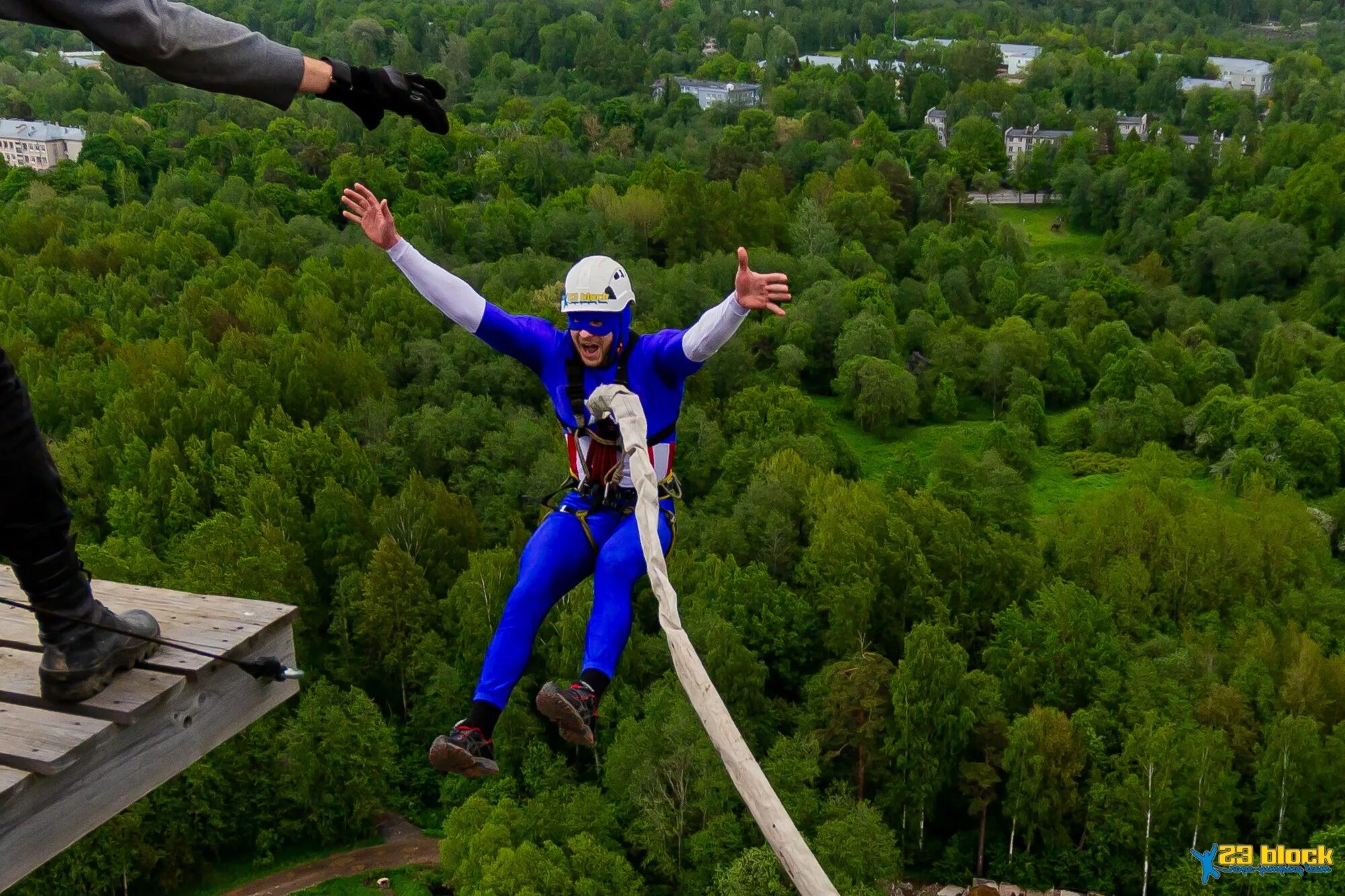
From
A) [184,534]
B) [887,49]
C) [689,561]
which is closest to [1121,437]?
[689,561]

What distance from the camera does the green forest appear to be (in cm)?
3662

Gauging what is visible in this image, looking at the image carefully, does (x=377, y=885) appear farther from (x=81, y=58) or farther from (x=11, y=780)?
(x=81, y=58)

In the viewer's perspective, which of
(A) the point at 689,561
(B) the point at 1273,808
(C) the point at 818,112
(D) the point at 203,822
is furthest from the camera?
(C) the point at 818,112

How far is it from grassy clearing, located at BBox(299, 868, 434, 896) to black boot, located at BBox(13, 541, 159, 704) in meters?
32.3

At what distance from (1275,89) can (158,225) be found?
10538cm

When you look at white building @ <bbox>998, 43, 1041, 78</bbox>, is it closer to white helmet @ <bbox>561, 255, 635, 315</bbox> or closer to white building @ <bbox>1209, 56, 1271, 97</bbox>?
white building @ <bbox>1209, 56, 1271, 97</bbox>

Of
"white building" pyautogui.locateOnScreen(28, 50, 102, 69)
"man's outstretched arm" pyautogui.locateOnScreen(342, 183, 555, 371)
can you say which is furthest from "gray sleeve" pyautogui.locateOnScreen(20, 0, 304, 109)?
"white building" pyautogui.locateOnScreen(28, 50, 102, 69)

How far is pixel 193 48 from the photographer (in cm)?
568

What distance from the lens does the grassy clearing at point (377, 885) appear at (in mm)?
37094

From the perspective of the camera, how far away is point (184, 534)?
148ft

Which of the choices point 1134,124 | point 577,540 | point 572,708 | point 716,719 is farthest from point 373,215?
point 1134,124

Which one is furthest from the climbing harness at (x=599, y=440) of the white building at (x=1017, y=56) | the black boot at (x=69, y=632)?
the white building at (x=1017, y=56)

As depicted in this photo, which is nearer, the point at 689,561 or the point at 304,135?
the point at 689,561

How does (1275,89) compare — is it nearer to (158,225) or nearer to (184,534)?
(158,225)
